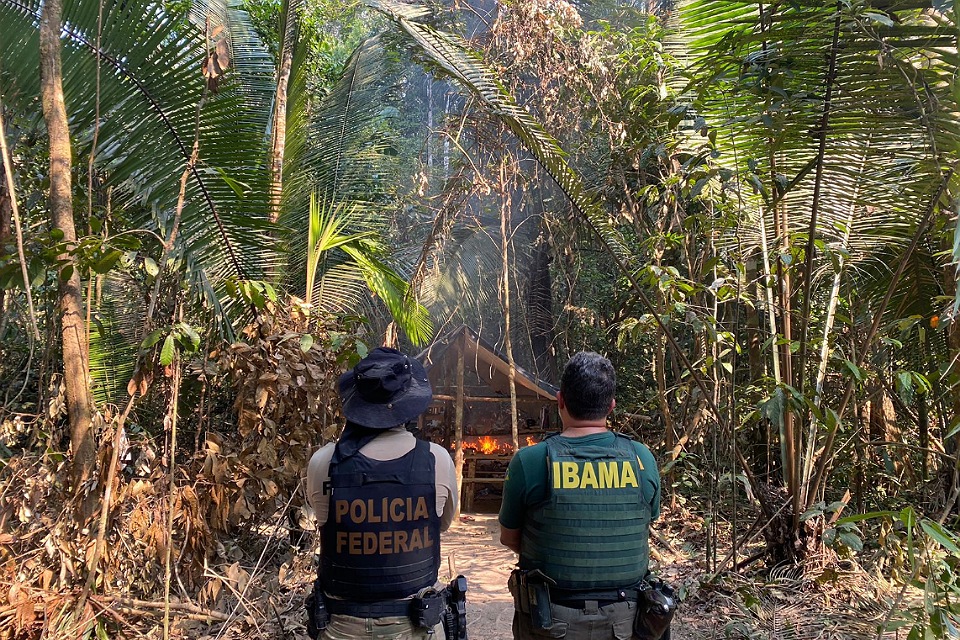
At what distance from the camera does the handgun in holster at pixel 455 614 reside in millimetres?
2186

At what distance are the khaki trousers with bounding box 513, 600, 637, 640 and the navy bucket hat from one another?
2.50 ft

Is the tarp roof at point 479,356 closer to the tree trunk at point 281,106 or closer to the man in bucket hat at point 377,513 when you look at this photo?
the tree trunk at point 281,106

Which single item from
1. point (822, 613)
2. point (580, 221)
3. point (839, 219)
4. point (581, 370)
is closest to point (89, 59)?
point (581, 370)

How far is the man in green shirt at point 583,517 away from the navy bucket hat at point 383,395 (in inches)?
14.8

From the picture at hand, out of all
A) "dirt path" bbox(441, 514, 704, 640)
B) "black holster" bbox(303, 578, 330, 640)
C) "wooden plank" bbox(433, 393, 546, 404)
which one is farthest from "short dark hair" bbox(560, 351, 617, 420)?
"wooden plank" bbox(433, 393, 546, 404)

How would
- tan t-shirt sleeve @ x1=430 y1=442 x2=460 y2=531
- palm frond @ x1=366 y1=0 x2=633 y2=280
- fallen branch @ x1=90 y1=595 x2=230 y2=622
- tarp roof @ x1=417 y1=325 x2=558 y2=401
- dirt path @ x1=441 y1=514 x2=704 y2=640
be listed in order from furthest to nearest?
tarp roof @ x1=417 y1=325 x2=558 y2=401 → dirt path @ x1=441 y1=514 x2=704 y2=640 → palm frond @ x1=366 y1=0 x2=633 y2=280 → fallen branch @ x1=90 y1=595 x2=230 y2=622 → tan t-shirt sleeve @ x1=430 y1=442 x2=460 y2=531

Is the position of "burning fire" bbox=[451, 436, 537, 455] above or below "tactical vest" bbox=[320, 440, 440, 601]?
below

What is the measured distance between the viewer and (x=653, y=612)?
80.9 inches

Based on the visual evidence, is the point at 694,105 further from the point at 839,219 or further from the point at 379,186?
the point at 379,186

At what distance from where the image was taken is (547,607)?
2053 millimetres

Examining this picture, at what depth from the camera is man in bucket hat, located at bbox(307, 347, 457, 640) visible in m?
2.04

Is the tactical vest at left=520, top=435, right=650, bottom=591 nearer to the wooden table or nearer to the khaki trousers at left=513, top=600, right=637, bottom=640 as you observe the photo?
the khaki trousers at left=513, top=600, right=637, bottom=640

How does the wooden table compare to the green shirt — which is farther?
the wooden table

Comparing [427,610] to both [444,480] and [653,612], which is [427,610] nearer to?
[444,480]
